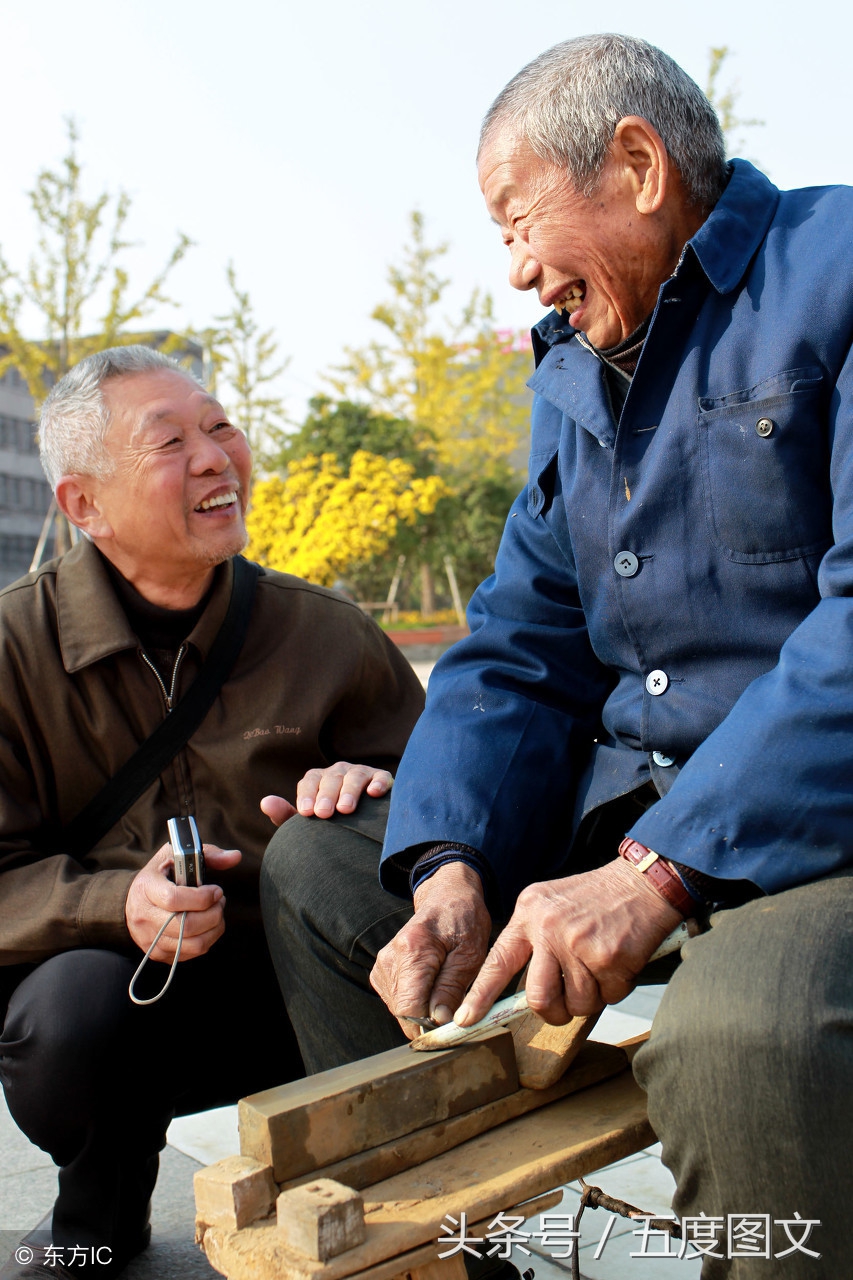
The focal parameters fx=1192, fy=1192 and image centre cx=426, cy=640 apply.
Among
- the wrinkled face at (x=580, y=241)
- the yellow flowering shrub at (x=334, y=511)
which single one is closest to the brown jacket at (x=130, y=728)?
the wrinkled face at (x=580, y=241)

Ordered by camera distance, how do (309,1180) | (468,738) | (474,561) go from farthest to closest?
(474,561) → (468,738) → (309,1180)

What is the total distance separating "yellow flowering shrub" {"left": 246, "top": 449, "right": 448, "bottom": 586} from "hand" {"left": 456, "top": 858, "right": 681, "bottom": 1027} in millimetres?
14362

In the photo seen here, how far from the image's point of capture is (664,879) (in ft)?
4.64

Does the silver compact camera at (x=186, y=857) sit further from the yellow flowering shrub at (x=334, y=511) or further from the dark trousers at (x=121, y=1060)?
the yellow flowering shrub at (x=334, y=511)

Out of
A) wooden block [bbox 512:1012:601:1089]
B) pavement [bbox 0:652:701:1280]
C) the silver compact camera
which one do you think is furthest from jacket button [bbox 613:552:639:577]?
pavement [bbox 0:652:701:1280]

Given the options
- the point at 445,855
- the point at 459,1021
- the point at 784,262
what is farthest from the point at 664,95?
the point at 459,1021

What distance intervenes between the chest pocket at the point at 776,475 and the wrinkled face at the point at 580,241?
0.90ft

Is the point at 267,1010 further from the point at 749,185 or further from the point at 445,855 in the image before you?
the point at 749,185

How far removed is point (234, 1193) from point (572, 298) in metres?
1.32

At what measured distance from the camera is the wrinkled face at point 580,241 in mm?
1749

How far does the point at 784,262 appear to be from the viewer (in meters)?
1.66

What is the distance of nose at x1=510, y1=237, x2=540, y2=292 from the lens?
1.82 m

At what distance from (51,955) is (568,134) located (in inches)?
62.7

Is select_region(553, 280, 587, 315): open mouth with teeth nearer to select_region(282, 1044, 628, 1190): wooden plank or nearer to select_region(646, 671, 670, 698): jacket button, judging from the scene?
select_region(646, 671, 670, 698): jacket button
